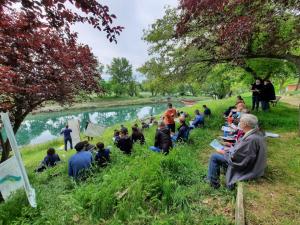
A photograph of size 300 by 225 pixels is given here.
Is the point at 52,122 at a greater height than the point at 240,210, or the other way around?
the point at 240,210

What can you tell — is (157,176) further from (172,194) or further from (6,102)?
(6,102)

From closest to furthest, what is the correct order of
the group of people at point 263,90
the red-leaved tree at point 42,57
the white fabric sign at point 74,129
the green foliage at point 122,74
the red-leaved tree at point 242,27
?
1. the red-leaved tree at point 42,57
2. the red-leaved tree at point 242,27
3. the group of people at point 263,90
4. the white fabric sign at point 74,129
5. the green foliage at point 122,74

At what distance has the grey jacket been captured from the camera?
3.76 metres

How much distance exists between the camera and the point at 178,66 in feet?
33.1

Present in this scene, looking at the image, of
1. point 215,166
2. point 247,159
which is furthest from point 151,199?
point 247,159

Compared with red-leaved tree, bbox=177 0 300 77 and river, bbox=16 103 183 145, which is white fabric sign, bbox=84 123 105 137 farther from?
river, bbox=16 103 183 145

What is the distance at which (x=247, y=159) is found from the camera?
12.3 feet

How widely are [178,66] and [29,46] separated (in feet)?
21.2

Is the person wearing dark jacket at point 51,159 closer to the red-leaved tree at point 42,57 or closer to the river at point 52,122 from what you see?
the red-leaved tree at point 42,57

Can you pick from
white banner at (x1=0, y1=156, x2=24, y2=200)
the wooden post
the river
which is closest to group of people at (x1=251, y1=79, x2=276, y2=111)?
the wooden post

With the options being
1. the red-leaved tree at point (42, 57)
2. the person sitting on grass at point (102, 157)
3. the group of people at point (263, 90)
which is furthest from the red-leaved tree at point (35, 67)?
the group of people at point (263, 90)

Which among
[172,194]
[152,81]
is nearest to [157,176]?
[172,194]

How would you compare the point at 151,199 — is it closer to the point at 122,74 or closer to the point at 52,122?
the point at 52,122

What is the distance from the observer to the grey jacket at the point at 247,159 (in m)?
3.76
